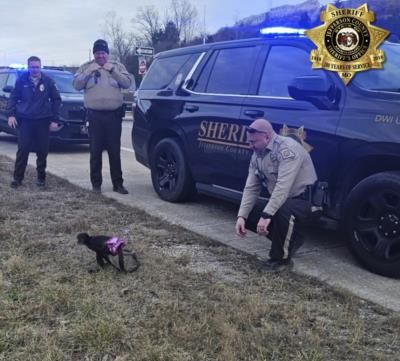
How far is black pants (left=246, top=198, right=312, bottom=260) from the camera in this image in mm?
3939

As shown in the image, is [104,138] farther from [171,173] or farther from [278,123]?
[278,123]

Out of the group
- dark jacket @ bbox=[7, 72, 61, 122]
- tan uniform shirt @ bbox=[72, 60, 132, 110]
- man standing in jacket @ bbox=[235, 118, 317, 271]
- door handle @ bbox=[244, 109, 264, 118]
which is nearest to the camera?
man standing in jacket @ bbox=[235, 118, 317, 271]

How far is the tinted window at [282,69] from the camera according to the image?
453 cm

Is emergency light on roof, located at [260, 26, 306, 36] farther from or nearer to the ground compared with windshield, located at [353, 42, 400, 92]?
farther from the ground

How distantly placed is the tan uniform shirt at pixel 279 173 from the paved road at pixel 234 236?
571 millimetres

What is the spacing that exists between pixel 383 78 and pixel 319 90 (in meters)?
0.48

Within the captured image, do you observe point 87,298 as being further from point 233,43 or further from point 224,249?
point 233,43

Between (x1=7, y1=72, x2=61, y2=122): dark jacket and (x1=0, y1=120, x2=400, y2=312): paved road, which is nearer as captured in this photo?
(x1=0, y1=120, x2=400, y2=312): paved road

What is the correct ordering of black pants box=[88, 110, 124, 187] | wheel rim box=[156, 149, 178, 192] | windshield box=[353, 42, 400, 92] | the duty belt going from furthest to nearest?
1. black pants box=[88, 110, 124, 187]
2. wheel rim box=[156, 149, 178, 192]
3. the duty belt
4. windshield box=[353, 42, 400, 92]

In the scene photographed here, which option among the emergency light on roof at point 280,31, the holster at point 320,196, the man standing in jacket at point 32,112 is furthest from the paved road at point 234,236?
the emergency light on roof at point 280,31

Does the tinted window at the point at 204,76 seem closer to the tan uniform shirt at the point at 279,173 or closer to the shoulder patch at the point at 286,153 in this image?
the tan uniform shirt at the point at 279,173

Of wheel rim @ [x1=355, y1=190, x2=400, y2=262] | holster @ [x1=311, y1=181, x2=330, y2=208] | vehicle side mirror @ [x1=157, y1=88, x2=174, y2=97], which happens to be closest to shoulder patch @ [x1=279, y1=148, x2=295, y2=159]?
holster @ [x1=311, y1=181, x2=330, y2=208]

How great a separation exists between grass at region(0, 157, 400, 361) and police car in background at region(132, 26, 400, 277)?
2.25 ft

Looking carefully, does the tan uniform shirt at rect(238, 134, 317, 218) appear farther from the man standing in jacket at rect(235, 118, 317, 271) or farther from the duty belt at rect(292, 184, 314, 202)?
the duty belt at rect(292, 184, 314, 202)
